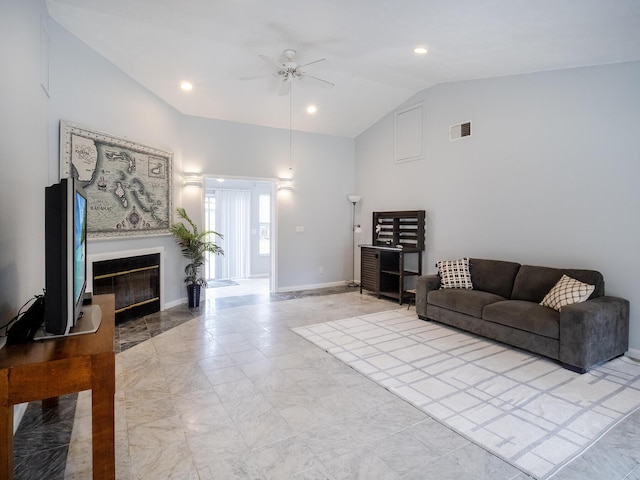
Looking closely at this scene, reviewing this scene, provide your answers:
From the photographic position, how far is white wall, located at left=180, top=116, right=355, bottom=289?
230 inches

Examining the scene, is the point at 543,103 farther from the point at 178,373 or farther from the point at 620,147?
the point at 178,373

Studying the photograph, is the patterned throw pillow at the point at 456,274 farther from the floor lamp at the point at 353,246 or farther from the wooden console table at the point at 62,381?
the wooden console table at the point at 62,381

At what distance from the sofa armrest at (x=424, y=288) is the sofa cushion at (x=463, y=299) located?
0.28 ft

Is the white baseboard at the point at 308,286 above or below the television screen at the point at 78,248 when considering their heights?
below

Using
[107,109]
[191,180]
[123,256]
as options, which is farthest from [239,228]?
[107,109]

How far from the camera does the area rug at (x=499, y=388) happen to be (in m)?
2.14

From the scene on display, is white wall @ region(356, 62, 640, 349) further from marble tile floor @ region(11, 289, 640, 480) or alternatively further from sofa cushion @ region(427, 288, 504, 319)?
marble tile floor @ region(11, 289, 640, 480)

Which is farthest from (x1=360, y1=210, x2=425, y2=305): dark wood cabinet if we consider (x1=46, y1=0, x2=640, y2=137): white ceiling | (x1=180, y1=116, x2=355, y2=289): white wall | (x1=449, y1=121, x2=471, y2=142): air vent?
(x1=46, y1=0, x2=640, y2=137): white ceiling

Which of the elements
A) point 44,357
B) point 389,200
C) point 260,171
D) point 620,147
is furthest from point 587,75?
point 44,357

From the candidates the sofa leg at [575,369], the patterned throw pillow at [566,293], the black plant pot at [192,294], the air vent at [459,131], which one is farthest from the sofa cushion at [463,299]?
the black plant pot at [192,294]

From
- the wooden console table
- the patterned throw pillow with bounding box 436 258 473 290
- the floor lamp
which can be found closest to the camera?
the wooden console table

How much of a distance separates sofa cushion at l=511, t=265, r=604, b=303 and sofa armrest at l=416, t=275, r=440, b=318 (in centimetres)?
92

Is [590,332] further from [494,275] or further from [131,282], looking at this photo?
[131,282]

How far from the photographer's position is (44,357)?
1.46 m
